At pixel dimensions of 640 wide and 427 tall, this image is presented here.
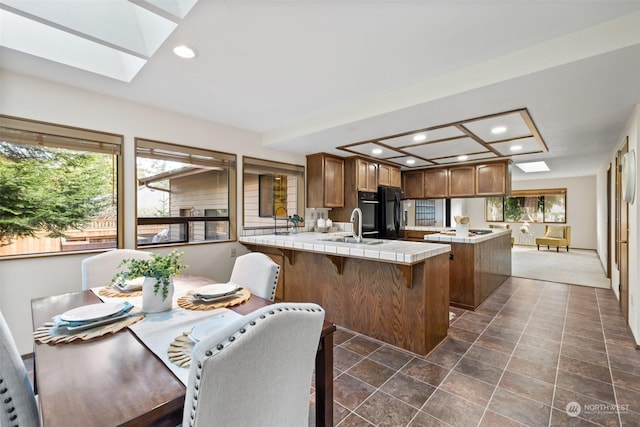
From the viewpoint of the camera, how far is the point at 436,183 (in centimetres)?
592

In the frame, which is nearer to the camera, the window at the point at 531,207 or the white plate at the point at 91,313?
the white plate at the point at 91,313

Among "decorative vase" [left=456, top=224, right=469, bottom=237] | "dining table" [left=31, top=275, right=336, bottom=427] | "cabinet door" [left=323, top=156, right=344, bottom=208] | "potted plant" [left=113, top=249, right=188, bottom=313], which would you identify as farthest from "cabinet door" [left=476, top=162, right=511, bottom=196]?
"potted plant" [left=113, top=249, right=188, bottom=313]

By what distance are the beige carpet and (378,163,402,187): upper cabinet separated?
2973 millimetres

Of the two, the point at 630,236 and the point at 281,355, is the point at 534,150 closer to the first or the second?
the point at 630,236

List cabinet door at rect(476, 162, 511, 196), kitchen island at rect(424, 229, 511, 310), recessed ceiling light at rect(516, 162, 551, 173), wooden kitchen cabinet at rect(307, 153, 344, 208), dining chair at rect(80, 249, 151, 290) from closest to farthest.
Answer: dining chair at rect(80, 249, 151, 290) → kitchen island at rect(424, 229, 511, 310) → wooden kitchen cabinet at rect(307, 153, 344, 208) → cabinet door at rect(476, 162, 511, 196) → recessed ceiling light at rect(516, 162, 551, 173)

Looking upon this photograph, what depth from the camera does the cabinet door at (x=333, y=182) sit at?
4.60 meters

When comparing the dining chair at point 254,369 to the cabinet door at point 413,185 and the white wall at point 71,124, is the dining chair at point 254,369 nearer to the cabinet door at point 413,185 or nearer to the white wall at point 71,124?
the white wall at point 71,124

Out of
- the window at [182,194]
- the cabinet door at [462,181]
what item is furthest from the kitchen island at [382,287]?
the cabinet door at [462,181]

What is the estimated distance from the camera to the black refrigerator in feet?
16.9

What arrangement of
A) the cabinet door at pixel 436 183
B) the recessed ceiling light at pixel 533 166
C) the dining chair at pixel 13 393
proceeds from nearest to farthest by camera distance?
the dining chair at pixel 13 393
the cabinet door at pixel 436 183
the recessed ceiling light at pixel 533 166

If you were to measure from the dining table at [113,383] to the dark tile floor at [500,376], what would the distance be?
0.79m

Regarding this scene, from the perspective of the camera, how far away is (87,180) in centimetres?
275

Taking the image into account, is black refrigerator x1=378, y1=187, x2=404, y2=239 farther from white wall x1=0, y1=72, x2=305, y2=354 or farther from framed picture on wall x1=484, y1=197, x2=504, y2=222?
framed picture on wall x1=484, y1=197, x2=504, y2=222

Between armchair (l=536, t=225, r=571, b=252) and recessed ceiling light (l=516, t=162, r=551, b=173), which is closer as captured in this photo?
recessed ceiling light (l=516, t=162, r=551, b=173)
